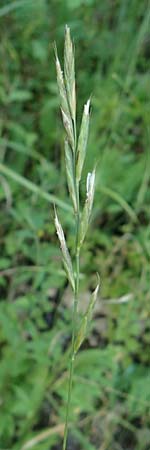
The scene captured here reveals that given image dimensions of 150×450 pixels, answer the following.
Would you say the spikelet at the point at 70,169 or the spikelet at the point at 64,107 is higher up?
the spikelet at the point at 64,107

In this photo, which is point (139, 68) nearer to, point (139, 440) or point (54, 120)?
point (54, 120)

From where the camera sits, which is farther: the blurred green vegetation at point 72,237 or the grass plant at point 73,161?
the blurred green vegetation at point 72,237

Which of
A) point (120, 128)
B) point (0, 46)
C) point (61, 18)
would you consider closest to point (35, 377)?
point (120, 128)

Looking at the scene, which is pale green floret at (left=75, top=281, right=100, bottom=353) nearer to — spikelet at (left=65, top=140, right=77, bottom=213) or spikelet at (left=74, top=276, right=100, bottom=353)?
spikelet at (left=74, top=276, right=100, bottom=353)

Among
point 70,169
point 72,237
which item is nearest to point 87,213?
point 70,169

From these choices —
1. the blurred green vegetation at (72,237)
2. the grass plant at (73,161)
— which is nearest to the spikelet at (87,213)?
the grass plant at (73,161)

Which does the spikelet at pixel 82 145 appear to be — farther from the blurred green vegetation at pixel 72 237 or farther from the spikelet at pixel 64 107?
the blurred green vegetation at pixel 72 237

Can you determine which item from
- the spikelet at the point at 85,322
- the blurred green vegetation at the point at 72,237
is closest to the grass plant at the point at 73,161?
the spikelet at the point at 85,322

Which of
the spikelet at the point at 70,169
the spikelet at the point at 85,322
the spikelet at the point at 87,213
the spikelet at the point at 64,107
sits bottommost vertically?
the spikelet at the point at 85,322
